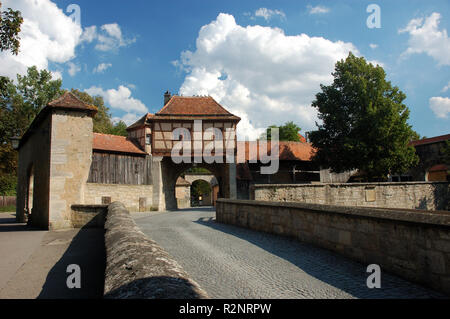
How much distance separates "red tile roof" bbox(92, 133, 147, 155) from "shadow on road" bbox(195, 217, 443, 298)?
1737 cm

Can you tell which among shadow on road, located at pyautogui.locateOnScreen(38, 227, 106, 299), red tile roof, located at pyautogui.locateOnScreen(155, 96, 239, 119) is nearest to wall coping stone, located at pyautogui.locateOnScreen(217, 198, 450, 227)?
shadow on road, located at pyautogui.locateOnScreen(38, 227, 106, 299)

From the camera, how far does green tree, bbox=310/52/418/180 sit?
23.6 meters

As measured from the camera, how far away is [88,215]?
13.7 m

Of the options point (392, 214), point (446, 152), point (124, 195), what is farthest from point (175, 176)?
point (392, 214)

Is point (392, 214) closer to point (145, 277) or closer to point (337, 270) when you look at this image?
point (337, 270)

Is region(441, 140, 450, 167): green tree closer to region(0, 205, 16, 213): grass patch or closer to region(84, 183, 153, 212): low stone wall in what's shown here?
region(84, 183, 153, 212): low stone wall

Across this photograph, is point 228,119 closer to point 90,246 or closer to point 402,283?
point 90,246

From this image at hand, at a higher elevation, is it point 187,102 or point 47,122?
point 187,102

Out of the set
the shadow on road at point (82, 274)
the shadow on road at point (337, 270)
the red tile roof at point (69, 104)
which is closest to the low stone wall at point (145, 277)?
the shadow on road at point (82, 274)

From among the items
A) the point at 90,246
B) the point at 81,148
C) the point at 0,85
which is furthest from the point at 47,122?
the point at 90,246
